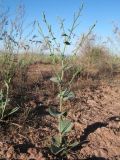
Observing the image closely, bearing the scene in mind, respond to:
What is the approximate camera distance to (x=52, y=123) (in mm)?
5039

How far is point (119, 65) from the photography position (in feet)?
33.5

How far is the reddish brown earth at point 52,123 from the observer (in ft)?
14.0

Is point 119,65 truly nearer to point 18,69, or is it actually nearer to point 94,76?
point 94,76

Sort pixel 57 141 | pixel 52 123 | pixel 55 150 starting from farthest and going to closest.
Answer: pixel 52 123 → pixel 57 141 → pixel 55 150

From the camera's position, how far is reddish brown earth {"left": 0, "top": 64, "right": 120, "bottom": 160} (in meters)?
4.28

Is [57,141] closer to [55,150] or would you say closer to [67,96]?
[55,150]

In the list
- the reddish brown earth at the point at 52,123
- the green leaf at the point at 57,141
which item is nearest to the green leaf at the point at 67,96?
the green leaf at the point at 57,141

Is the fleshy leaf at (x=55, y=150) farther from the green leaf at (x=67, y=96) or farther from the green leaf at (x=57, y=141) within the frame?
the green leaf at (x=67, y=96)

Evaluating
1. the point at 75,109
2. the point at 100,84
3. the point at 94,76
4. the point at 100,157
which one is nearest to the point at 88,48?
the point at 94,76

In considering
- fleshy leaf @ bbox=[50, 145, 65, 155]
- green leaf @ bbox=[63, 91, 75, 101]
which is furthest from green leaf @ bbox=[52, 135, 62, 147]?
green leaf @ bbox=[63, 91, 75, 101]

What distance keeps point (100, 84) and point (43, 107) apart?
2.34 meters

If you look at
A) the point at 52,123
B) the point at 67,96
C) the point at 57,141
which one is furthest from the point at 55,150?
the point at 52,123

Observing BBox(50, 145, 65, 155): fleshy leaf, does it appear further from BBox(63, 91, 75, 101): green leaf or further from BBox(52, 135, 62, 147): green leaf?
BBox(63, 91, 75, 101): green leaf

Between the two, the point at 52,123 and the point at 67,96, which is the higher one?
the point at 67,96
